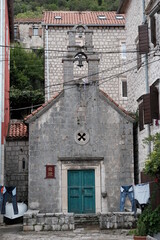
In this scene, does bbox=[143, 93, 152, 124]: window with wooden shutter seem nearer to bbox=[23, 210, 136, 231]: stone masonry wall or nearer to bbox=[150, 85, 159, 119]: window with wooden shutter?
bbox=[150, 85, 159, 119]: window with wooden shutter

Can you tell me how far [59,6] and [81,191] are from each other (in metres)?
64.6

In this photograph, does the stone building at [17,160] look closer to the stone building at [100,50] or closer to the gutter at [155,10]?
the gutter at [155,10]

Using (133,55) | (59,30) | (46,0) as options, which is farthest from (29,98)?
(46,0)

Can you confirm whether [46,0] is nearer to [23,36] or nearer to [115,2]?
[115,2]

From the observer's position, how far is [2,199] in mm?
18109

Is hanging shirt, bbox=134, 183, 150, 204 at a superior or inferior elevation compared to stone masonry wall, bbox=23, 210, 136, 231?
superior

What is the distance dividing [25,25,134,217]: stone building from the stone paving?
245 cm

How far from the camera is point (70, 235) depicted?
49.1 ft

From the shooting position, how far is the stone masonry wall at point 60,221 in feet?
53.3

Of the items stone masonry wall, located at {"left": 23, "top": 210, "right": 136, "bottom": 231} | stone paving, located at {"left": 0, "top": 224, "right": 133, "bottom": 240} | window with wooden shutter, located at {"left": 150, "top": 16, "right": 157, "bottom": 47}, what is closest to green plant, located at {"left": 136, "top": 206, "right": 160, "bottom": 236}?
stone paving, located at {"left": 0, "top": 224, "right": 133, "bottom": 240}

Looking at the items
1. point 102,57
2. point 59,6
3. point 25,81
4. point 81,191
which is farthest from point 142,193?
point 59,6

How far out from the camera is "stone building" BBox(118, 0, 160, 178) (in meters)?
15.4

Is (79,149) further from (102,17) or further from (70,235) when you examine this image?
(102,17)

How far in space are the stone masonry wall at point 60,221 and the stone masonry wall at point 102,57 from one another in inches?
670
